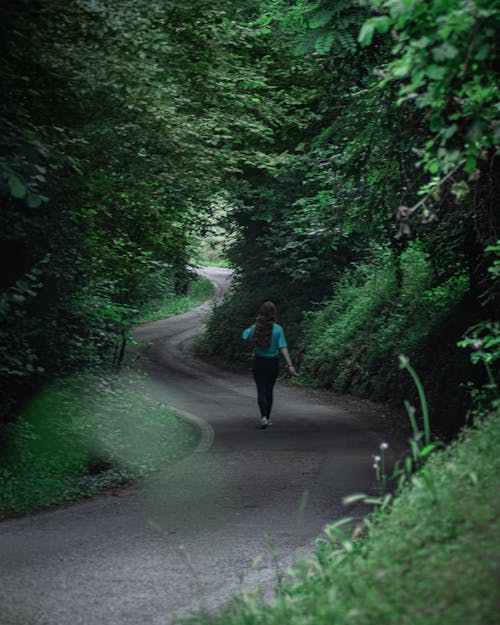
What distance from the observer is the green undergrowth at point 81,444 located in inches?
388

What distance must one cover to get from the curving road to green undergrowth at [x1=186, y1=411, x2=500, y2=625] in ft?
1.24

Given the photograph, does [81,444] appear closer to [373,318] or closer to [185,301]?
[373,318]

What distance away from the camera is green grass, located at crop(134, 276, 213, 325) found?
4688 cm

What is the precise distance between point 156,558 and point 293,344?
19.2 m

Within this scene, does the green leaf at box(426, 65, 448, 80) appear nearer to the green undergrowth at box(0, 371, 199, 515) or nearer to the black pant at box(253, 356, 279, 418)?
the green undergrowth at box(0, 371, 199, 515)

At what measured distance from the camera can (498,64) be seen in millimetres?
5375

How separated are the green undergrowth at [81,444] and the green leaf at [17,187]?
3596 millimetres

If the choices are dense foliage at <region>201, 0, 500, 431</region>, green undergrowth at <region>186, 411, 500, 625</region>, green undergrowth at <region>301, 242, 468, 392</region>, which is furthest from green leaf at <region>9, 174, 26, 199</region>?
green undergrowth at <region>301, 242, 468, 392</region>

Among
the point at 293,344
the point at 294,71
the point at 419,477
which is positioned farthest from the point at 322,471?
the point at 293,344

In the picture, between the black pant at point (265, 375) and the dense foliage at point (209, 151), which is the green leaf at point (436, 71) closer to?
the dense foliage at point (209, 151)

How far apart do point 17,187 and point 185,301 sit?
147 feet

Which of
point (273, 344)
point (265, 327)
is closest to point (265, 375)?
point (273, 344)

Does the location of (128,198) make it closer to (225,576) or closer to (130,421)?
(130,421)

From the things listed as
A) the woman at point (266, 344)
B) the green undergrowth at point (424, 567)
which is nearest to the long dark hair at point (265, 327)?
the woman at point (266, 344)
